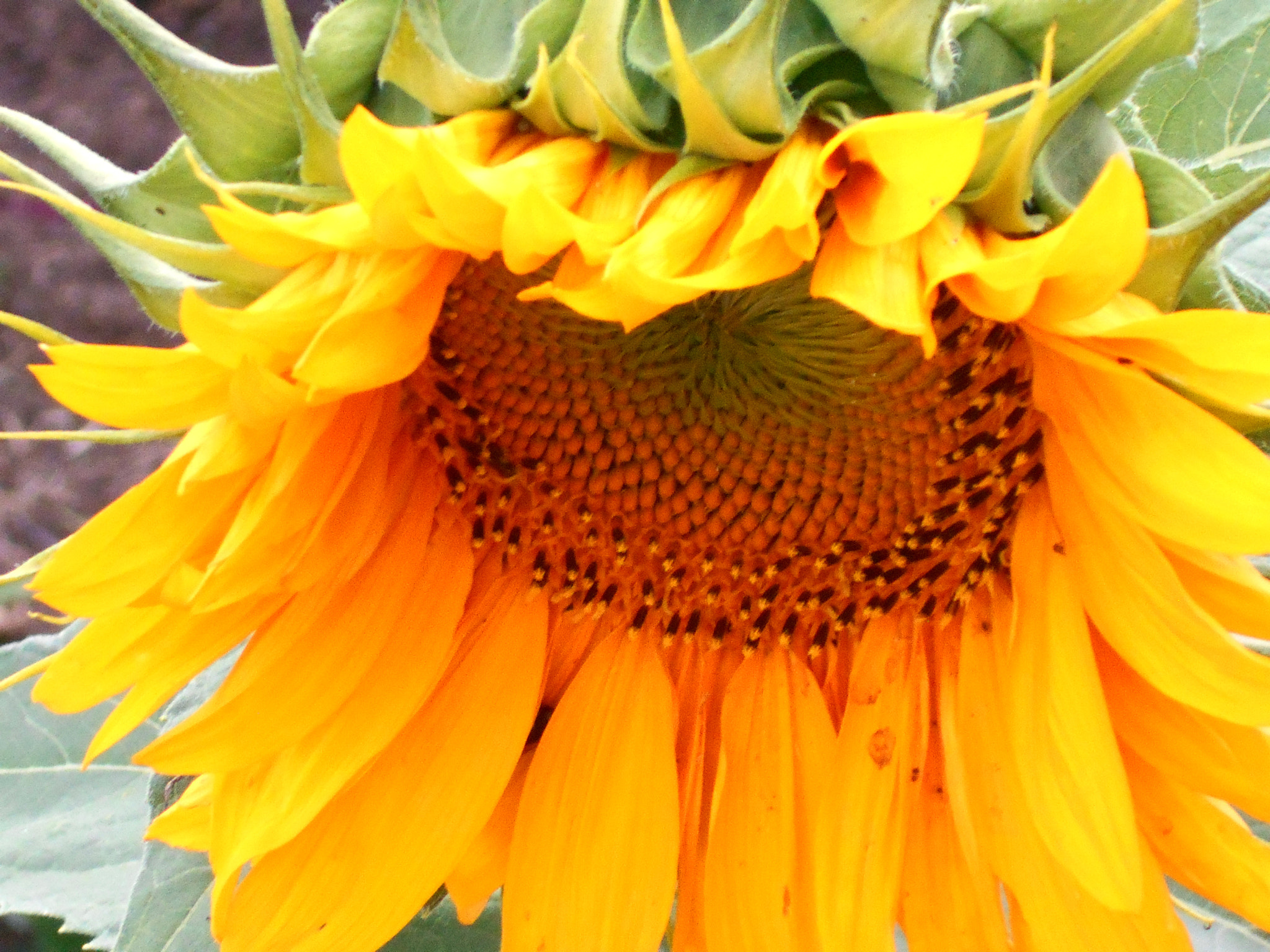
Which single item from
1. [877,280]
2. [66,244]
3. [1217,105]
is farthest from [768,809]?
[66,244]

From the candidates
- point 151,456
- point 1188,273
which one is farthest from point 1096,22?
point 151,456

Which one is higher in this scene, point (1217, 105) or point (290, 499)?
point (1217, 105)

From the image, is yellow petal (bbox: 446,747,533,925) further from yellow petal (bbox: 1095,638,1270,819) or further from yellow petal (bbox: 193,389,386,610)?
yellow petal (bbox: 1095,638,1270,819)

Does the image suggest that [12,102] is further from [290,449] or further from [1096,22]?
[1096,22]

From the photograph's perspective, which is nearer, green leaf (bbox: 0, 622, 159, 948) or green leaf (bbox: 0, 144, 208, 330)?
green leaf (bbox: 0, 144, 208, 330)

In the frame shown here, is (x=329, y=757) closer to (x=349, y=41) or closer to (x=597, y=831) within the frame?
(x=597, y=831)

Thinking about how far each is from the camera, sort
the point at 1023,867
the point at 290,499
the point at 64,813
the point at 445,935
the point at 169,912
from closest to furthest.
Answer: the point at 290,499 → the point at 1023,867 → the point at 169,912 → the point at 445,935 → the point at 64,813

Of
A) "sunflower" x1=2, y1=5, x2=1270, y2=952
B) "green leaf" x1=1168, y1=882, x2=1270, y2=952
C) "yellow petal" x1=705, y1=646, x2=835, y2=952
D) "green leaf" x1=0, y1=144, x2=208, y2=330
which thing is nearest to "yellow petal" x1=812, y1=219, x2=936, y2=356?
"sunflower" x1=2, y1=5, x2=1270, y2=952
